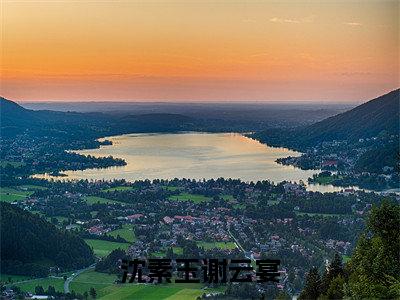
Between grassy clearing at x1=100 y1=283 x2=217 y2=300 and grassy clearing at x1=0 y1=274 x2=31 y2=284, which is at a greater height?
grassy clearing at x1=100 y1=283 x2=217 y2=300

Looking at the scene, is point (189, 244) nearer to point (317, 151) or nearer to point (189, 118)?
point (189, 118)

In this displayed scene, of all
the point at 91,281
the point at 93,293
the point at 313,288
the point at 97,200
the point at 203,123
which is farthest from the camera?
the point at 203,123

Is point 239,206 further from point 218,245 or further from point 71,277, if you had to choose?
point 71,277

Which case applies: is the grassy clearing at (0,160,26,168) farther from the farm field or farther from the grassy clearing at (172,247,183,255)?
the grassy clearing at (172,247,183,255)

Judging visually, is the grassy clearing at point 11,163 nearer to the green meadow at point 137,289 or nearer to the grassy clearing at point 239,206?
the grassy clearing at point 239,206

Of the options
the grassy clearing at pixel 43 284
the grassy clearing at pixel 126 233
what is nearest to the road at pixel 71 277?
Result: the grassy clearing at pixel 43 284

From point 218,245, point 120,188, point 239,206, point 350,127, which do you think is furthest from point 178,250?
point 350,127

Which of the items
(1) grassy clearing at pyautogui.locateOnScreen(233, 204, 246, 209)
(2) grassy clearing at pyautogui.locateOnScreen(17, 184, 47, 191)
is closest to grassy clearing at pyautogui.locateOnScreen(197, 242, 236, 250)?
(1) grassy clearing at pyautogui.locateOnScreen(233, 204, 246, 209)
